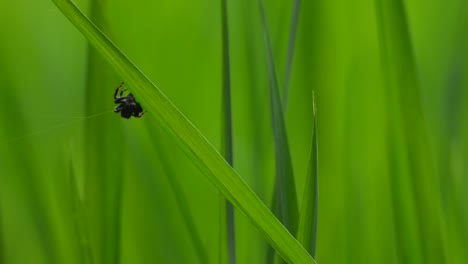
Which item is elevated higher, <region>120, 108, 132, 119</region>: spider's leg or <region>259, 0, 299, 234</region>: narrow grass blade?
<region>120, 108, 132, 119</region>: spider's leg

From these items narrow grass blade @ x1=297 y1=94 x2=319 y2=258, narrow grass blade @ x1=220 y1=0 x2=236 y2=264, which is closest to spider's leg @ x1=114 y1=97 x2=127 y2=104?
narrow grass blade @ x1=220 y1=0 x2=236 y2=264

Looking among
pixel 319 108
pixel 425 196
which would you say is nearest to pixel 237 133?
pixel 319 108

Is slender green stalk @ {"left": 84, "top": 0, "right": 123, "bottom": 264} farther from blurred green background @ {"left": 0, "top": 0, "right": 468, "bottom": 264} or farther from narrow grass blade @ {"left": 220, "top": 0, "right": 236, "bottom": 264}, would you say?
narrow grass blade @ {"left": 220, "top": 0, "right": 236, "bottom": 264}

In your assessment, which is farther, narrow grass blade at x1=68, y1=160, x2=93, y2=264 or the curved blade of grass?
narrow grass blade at x1=68, y1=160, x2=93, y2=264

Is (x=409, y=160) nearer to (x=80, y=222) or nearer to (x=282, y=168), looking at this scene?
(x=282, y=168)

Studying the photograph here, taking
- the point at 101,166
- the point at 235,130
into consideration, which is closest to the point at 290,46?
the point at 235,130

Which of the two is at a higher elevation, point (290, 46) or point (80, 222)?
point (290, 46)

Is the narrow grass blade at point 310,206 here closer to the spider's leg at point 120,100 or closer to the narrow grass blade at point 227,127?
the narrow grass blade at point 227,127

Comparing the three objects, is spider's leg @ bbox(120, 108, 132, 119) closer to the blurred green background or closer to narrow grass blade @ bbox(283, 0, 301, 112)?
the blurred green background

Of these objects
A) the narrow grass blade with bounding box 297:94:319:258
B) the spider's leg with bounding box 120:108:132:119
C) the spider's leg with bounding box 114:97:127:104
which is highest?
the spider's leg with bounding box 114:97:127:104
